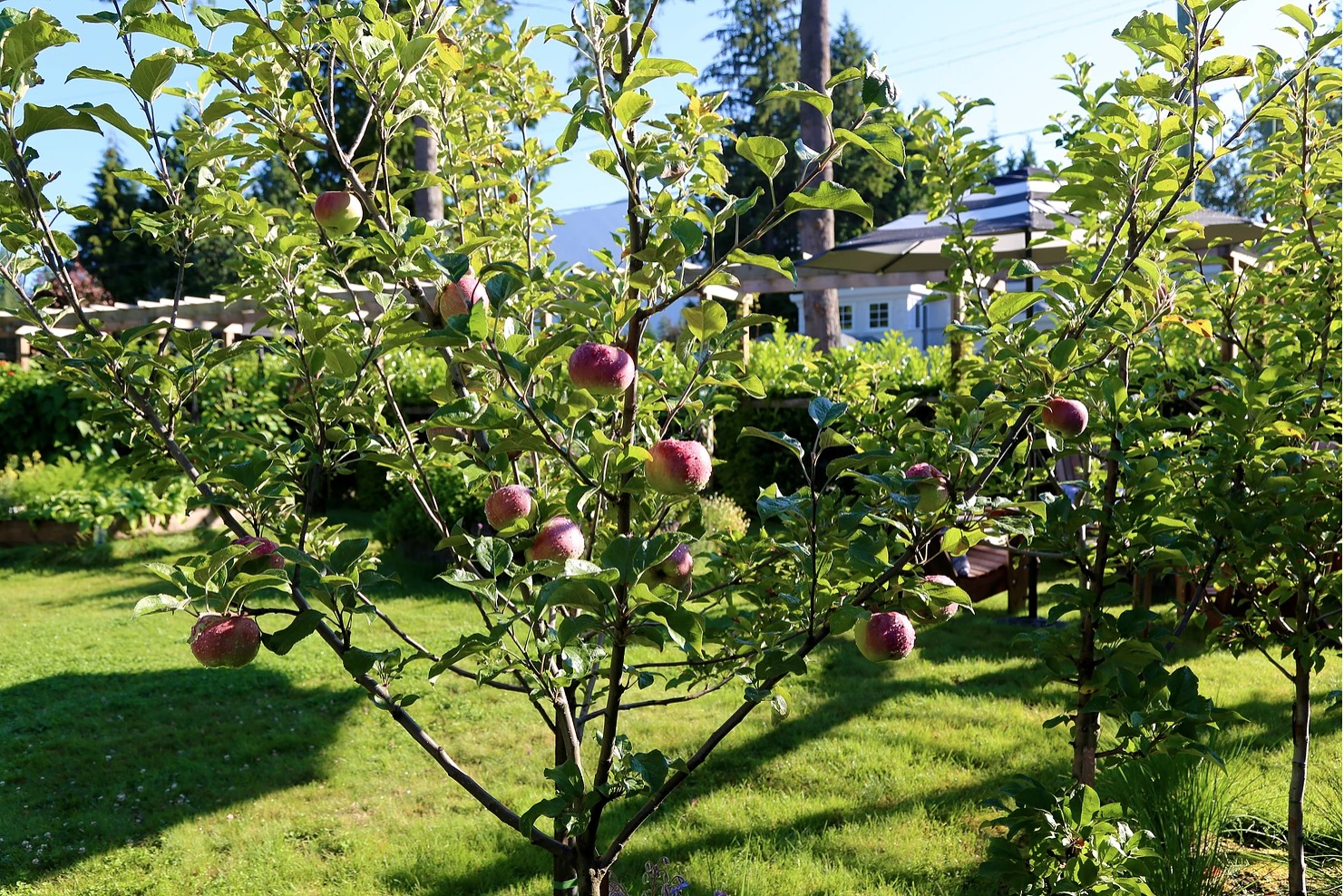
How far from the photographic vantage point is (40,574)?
7023 millimetres

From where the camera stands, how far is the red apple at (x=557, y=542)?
4.87 ft

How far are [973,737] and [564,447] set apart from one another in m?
2.94

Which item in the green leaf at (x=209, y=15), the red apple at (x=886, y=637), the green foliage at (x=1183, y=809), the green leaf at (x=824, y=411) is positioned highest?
the green leaf at (x=209, y=15)

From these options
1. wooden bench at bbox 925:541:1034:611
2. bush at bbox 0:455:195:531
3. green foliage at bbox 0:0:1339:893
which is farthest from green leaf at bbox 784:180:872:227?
bush at bbox 0:455:195:531

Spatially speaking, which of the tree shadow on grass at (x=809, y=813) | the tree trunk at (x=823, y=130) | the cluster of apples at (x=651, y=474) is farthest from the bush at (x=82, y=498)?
the cluster of apples at (x=651, y=474)

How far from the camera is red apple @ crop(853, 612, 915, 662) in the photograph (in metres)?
1.58

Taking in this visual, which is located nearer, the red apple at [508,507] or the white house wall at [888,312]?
the red apple at [508,507]

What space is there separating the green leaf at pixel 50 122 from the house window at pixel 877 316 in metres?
30.1

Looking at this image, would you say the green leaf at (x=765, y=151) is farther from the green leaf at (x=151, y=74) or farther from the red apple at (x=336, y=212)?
the green leaf at (x=151, y=74)

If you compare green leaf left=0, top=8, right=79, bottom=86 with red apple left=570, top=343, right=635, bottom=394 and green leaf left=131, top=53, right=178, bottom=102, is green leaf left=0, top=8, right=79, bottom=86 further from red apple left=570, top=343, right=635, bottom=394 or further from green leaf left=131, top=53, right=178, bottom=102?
red apple left=570, top=343, right=635, bottom=394

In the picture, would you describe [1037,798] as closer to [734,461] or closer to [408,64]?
[408,64]

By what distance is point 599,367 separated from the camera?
1313mm

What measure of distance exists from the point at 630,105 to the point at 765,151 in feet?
0.69

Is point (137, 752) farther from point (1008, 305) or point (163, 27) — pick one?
point (1008, 305)
